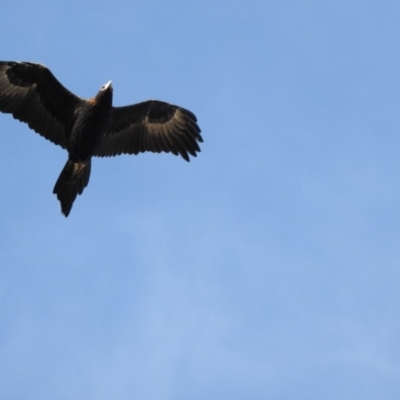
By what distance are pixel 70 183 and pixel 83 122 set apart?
1.36m

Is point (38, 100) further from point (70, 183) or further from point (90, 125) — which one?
point (70, 183)

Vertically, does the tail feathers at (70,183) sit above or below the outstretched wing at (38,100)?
below

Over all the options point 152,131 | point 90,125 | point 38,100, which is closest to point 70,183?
point 90,125

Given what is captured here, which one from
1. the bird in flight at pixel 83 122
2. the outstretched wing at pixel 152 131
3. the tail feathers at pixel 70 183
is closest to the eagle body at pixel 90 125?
the bird in flight at pixel 83 122

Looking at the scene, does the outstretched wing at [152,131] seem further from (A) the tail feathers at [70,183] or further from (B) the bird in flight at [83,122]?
(A) the tail feathers at [70,183]

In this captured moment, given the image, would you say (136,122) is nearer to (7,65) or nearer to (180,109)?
(180,109)

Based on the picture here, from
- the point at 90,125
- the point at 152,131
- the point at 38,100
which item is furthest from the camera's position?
the point at 152,131

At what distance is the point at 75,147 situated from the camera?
2111cm

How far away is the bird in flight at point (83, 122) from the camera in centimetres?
2109

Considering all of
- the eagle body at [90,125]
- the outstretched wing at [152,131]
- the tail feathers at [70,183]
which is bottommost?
the tail feathers at [70,183]

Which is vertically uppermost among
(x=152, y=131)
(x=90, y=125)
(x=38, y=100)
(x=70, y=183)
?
(x=152, y=131)

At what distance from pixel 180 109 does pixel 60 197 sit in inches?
154

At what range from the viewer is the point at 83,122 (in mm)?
21062

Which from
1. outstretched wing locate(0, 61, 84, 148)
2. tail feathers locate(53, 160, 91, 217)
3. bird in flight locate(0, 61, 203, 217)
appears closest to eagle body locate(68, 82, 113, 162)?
bird in flight locate(0, 61, 203, 217)
